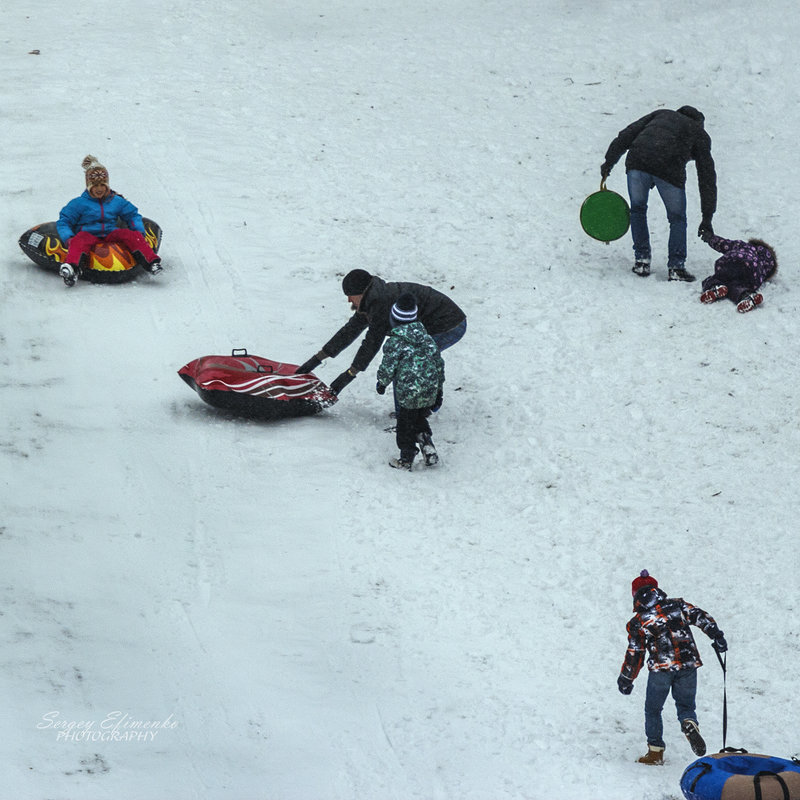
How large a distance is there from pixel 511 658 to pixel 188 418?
321 centimetres

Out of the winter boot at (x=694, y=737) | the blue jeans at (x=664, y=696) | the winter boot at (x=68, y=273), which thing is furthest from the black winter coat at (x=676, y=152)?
the winter boot at (x=694, y=737)

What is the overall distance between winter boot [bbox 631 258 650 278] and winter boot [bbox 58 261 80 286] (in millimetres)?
5147

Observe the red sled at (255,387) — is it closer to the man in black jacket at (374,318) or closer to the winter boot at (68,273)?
the man in black jacket at (374,318)

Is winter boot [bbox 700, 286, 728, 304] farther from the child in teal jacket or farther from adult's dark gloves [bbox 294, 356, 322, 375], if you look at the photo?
adult's dark gloves [bbox 294, 356, 322, 375]

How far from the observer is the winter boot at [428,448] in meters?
8.13

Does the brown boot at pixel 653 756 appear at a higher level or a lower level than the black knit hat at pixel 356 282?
lower

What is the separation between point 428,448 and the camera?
26.7ft

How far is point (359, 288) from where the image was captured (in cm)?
824

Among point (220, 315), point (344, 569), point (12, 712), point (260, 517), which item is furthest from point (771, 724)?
point (220, 315)

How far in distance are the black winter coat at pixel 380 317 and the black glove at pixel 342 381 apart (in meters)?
0.09

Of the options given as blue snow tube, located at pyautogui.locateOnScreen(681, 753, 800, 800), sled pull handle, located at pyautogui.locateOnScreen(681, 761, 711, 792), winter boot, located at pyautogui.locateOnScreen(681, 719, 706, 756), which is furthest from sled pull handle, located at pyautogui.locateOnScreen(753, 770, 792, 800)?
winter boot, located at pyautogui.locateOnScreen(681, 719, 706, 756)

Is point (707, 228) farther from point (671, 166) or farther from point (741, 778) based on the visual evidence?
point (741, 778)

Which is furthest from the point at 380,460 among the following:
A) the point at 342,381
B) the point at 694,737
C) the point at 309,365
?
the point at 694,737

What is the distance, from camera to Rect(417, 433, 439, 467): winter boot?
8133 mm
